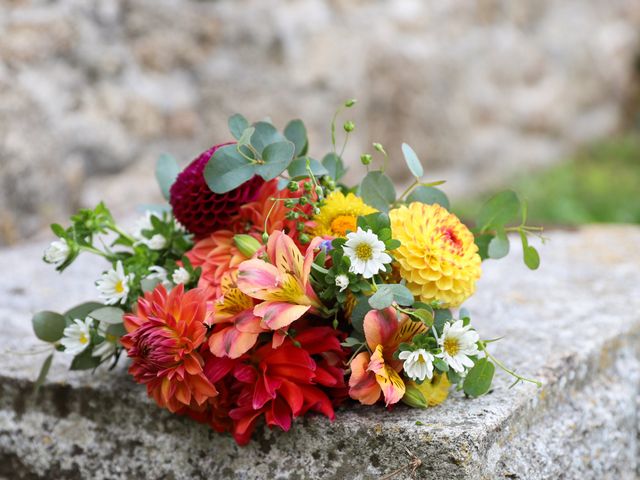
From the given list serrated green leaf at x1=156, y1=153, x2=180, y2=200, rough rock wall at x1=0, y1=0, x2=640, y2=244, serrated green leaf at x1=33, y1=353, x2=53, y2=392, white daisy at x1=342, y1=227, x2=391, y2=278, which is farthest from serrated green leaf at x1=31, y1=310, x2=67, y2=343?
rough rock wall at x1=0, y1=0, x2=640, y2=244

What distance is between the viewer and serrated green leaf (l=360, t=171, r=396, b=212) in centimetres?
105

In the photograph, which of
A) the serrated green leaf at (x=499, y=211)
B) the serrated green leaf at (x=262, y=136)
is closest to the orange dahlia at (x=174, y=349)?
the serrated green leaf at (x=262, y=136)

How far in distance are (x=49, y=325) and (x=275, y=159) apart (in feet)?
1.50

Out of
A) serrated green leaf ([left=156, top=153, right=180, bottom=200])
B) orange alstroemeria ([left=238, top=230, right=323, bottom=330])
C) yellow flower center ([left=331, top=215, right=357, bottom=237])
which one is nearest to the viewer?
orange alstroemeria ([left=238, top=230, right=323, bottom=330])

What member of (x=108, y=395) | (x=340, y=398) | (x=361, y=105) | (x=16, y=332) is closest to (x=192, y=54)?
(x=361, y=105)

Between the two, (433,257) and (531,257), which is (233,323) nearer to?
(433,257)

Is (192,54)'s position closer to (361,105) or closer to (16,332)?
(361,105)

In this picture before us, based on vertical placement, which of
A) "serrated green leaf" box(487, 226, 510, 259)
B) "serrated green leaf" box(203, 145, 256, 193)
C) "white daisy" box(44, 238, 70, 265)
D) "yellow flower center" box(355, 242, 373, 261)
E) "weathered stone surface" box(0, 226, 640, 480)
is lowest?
"weathered stone surface" box(0, 226, 640, 480)

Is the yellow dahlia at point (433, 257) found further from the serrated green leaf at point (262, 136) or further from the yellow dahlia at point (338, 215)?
the serrated green leaf at point (262, 136)

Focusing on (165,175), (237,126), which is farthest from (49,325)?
(237,126)

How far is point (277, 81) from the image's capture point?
280cm

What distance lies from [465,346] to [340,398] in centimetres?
18

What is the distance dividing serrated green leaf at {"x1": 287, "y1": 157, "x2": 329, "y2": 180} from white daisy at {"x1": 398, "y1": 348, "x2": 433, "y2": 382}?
0.28 meters

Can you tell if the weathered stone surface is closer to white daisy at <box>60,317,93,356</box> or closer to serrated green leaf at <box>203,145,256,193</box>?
white daisy at <box>60,317,93,356</box>
